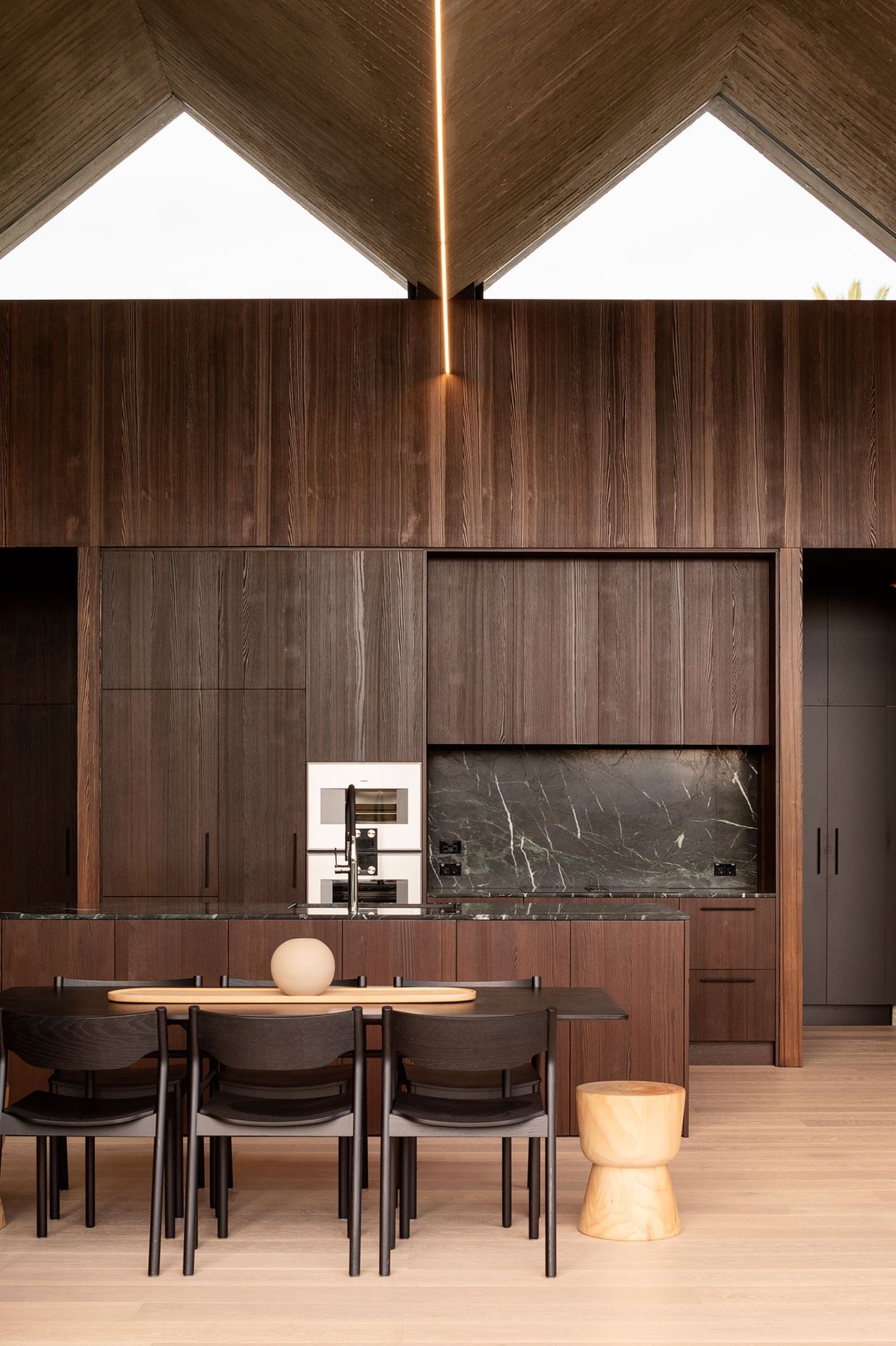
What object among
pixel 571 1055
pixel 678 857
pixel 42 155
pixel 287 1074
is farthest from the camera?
pixel 678 857

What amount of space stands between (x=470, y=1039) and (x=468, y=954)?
139cm

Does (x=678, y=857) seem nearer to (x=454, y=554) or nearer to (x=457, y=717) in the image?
(x=457, y=717)

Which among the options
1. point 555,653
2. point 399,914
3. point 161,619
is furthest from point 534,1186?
point 161,619

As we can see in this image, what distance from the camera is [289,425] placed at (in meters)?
6.37

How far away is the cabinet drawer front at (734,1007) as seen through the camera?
247 inches

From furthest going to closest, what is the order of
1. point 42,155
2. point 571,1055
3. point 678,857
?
1. point 678,857
2. point 42,155
3. point 571,1055

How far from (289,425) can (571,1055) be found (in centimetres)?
335

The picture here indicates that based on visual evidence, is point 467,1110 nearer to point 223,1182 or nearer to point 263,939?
point 223,1182

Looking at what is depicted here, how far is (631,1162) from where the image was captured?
3.68 meters

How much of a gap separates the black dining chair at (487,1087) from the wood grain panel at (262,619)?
97.6 inches

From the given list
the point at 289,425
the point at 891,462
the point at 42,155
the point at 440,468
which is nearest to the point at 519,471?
the point at 440,468

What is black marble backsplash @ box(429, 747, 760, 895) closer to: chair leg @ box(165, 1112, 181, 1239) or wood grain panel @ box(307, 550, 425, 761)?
wood grain panel @ box(307, 550, 425, 761)

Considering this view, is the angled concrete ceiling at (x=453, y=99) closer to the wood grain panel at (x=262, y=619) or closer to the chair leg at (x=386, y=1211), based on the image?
the wood grain panel at (x=262, y=619)

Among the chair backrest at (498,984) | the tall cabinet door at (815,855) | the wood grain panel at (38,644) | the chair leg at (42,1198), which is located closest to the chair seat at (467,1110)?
the chair backrest at (498,984)
